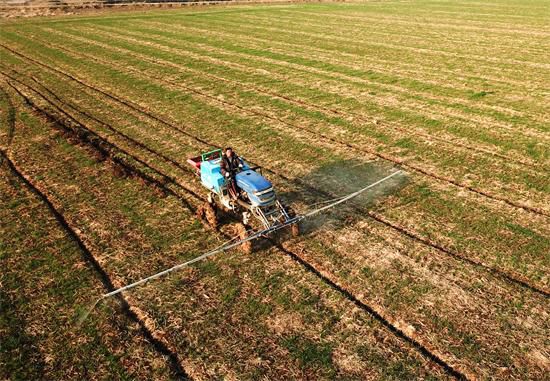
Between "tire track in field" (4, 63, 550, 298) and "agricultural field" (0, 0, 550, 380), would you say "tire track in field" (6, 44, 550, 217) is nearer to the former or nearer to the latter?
"agricultural field" (0, 0, 550, 380)

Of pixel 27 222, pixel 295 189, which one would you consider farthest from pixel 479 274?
pixel 27 222

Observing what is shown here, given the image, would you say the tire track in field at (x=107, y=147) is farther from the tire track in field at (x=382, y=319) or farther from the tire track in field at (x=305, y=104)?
the tire track in field at (x=305, y=104)

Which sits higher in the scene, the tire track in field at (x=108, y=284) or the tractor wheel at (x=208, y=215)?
Result: the tractor wheel at (x=208, y=215)

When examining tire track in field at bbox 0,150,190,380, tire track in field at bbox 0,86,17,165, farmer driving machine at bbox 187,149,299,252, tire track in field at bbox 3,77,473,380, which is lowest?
tire track in field at bbox 0,86,17,165

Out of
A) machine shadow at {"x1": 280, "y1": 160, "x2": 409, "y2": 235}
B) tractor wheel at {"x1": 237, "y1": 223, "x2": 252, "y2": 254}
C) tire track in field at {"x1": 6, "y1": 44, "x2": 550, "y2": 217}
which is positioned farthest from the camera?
tire track in field at {"x1": 6, "y1": 44, "x2": 550, "y2": 217}

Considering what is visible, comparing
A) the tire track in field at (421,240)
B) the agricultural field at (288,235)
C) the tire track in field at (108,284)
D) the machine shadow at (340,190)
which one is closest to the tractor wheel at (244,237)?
the agricultural field at (288,235)

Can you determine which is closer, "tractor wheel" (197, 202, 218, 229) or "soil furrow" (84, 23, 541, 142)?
"tractor wheel" (197, 202, 218, 229)

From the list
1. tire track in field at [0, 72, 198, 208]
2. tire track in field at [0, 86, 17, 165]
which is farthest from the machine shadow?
tire track in field at [0, 86, 17, 165]
